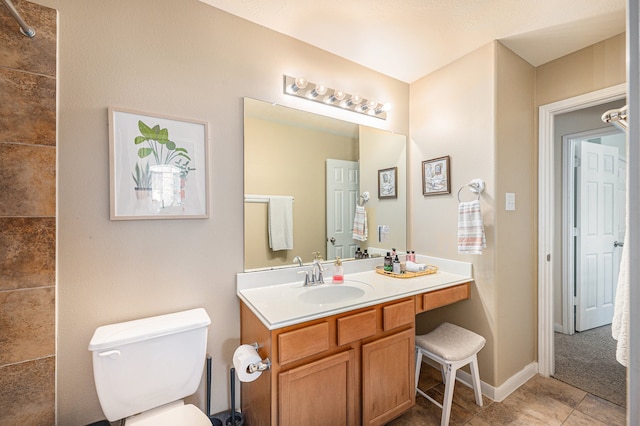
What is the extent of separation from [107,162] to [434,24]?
6.58 ft

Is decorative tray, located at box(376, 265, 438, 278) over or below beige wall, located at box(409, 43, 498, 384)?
below

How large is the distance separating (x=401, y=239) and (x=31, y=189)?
2.32m

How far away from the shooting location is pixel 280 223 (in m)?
1.79

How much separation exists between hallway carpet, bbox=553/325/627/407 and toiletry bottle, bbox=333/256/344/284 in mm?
1865

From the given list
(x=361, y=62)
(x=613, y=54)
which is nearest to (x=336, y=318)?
(x=361, y=62)

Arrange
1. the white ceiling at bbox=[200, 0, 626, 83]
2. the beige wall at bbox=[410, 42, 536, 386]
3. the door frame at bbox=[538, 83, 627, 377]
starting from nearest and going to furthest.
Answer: the white ceiling at bbox=[200, 0, 626, 83]
the beige wall at bbox=[410, 42, 536, 386]
the door frame at bbox=[538, 83, 627, 377]

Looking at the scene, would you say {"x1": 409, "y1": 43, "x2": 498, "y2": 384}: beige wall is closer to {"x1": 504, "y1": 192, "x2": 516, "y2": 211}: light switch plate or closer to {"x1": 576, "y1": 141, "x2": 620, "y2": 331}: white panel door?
{"x1": 504, "y1": 192, "x2": 516, "y2": 211}: light switch plate

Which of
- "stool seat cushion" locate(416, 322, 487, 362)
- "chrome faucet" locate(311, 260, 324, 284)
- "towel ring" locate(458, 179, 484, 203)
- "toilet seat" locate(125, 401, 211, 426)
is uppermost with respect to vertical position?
"towel ring" locate(458, 179, 484, 203)

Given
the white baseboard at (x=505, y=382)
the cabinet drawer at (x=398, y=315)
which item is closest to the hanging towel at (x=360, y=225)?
the cabinet drawer at (x=398, y=315)

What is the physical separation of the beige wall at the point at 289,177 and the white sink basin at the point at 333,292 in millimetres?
238

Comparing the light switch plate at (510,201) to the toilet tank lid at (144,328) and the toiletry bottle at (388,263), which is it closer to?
the toiletry bottle at (388,263)

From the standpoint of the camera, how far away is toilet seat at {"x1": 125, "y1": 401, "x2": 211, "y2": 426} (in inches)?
46.8

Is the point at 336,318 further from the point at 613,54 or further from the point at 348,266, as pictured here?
the point at 613,54

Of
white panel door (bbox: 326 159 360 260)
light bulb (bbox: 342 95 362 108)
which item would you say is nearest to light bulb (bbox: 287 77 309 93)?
light bulb (bbox: 342 95 362 108)
